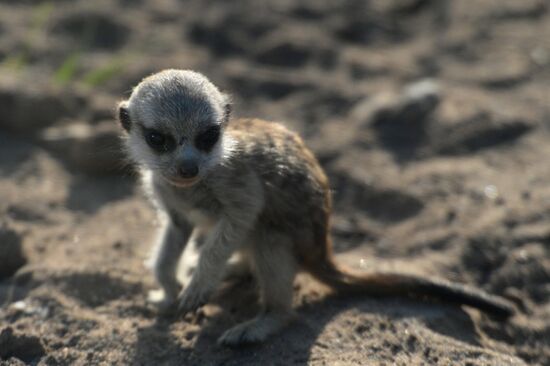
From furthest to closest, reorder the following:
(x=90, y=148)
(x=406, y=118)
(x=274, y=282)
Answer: (x=406, y=118) < (x=90, y=148) < (x=274, y=282)

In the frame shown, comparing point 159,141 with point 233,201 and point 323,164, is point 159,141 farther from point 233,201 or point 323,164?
point 323,164

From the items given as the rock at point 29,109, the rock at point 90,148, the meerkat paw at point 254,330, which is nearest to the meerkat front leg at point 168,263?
the meerkat paw at point 254,330

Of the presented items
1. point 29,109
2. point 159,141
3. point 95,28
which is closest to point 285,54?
point 95,28

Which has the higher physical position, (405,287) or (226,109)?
(226,109)

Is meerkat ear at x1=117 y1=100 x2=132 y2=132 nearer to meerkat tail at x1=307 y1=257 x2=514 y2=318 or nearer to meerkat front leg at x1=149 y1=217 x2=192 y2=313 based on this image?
meerkat front leg at x1=149 y1=217 x2=192 y2=313

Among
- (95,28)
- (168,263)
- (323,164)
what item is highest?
(95,28)

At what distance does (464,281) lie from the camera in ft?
15.1

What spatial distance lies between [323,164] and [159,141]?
2311 millimetres

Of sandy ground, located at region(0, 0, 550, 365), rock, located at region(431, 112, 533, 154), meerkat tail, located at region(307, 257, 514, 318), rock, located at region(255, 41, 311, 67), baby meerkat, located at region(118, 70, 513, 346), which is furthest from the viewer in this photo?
rock, located at region(255, 41, 311, 67)

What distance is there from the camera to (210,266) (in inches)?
151

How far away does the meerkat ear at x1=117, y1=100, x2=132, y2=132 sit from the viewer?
4.04m

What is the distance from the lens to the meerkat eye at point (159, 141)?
3754mm

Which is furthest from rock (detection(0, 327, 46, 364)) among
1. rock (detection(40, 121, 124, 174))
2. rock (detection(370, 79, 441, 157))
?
rock (detection(370, 79, 441, 157))

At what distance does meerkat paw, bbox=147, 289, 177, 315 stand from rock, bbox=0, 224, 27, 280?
0.92 metres
